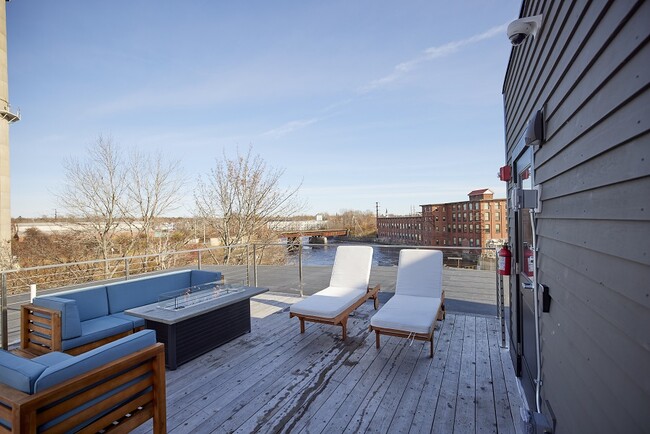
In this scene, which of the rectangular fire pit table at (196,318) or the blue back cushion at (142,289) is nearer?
the rectangular fire pit table at (196,318)

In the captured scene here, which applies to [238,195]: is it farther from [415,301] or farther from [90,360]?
[90,360]

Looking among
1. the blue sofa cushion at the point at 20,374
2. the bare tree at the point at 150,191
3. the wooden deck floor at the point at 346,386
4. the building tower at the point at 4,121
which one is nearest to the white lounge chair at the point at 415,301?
the wooden deck floor at the point at 346,386

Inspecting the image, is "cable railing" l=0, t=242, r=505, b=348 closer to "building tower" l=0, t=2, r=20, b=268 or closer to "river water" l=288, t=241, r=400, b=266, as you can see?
"river water" l=288, t=241, r=400, b=266

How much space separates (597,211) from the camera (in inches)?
43.0

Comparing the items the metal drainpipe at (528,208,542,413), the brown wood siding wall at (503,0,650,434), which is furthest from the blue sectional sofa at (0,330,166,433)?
the metal drainpipe at (528,208,542,413)

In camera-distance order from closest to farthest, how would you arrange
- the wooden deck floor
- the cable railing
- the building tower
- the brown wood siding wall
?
the brown wood siding wall, the wooden deck floor, the cable railing, the building tower

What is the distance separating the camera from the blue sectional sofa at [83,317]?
2934 mm

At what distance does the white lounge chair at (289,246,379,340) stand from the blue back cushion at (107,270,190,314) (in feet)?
5.94

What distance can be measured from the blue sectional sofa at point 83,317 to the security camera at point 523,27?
4.23m

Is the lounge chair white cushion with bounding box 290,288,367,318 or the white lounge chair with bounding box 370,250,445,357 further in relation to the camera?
the lounge chair white cushion with bounding box 290,288,367,318

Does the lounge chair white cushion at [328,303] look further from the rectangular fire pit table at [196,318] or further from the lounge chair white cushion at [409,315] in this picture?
the rectangular fire pit table at [196,318]

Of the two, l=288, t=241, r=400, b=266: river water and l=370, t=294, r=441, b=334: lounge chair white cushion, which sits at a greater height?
l=288, t=241, r=400, b=266: river water

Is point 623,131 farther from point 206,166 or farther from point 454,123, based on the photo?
point 206,166

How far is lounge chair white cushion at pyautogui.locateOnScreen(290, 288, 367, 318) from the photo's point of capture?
3664 mm
